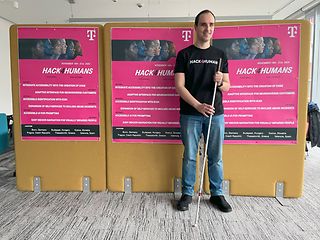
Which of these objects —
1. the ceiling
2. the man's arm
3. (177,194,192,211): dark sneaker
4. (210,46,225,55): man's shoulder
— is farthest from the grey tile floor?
the ceiling

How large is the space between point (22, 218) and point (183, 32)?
2172 millimetres

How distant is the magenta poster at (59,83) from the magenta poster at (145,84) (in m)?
0.22

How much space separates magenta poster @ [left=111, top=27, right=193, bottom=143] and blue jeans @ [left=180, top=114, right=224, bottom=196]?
0.90 feet

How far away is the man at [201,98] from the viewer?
2.40 meters

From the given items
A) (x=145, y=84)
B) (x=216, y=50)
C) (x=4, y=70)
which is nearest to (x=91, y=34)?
(x=145, y=84)

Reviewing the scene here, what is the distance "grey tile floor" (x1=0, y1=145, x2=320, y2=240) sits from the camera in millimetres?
2059

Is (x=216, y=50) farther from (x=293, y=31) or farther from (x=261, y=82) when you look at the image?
(x=293, y=31)

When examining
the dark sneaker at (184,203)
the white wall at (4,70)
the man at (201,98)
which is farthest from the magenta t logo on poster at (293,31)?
the white wall at (4,70)

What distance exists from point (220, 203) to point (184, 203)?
32 centimetres

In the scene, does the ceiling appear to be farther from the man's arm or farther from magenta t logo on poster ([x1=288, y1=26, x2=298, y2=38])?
the man's arm

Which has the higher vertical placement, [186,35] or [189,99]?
[186,35]

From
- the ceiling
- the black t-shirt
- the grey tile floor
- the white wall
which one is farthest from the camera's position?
the white wall

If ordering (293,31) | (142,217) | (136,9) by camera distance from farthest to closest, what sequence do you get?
(136,9) < (293,31) < (142,217)

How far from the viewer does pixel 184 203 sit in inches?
97.3
